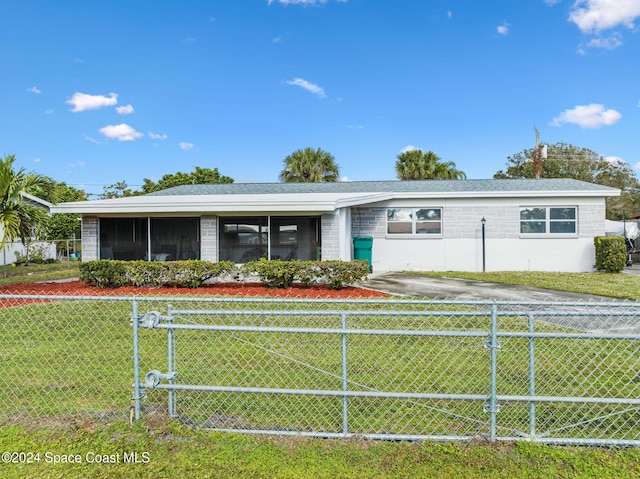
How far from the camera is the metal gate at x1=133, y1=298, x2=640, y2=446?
298cm

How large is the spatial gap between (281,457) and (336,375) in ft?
5.35

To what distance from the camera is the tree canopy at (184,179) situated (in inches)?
1308

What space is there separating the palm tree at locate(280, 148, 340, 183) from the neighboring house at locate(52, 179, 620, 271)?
1026 centimetres

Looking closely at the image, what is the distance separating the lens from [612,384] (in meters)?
4.18

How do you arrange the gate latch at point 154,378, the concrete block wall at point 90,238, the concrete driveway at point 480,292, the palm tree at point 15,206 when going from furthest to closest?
the concrete block wall at point 90,238, the palm tree at point 15,206, the concrete driveway at point 480,292, the gate latch at point 154,378

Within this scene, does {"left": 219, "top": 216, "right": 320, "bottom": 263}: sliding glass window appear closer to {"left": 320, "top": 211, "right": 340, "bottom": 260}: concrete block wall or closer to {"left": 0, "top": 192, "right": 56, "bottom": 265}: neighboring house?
{"left": 320, "top": 211, "right": 340, "bottom": 260}: concrete block wall

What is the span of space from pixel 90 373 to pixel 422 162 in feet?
80.7

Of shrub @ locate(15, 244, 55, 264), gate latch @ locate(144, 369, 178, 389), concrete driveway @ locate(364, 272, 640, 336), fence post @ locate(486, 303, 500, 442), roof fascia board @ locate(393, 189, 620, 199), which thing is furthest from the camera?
shrub @ locate(15, 244, 55, 264)

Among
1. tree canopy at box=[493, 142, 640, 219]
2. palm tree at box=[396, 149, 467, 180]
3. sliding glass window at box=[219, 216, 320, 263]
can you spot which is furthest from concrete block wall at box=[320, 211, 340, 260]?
tree canopy at box=[493, 142, 640, 219]

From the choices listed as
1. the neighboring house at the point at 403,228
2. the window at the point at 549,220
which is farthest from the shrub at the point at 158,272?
the window at the point at 549,220

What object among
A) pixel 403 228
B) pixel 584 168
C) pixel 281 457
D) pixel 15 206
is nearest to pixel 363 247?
pixel 403 228

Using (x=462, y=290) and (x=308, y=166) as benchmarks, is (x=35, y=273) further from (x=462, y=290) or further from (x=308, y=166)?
(x=308, y=166)

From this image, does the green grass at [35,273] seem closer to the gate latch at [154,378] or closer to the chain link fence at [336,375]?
the chain link fence at [336,375]

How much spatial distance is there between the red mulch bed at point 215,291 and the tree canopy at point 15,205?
152 cm
